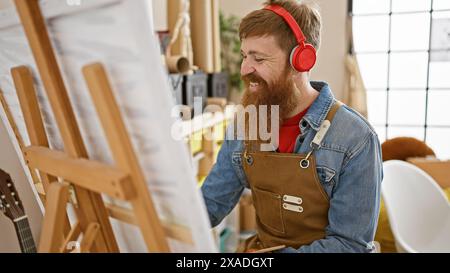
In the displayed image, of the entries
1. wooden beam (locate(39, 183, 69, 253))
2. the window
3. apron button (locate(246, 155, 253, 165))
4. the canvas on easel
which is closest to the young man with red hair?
apron button (locate(246, 155, 253, 165))

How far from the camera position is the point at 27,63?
88 cm

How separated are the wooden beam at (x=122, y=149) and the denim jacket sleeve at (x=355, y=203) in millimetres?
449

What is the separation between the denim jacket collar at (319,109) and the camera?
101cm

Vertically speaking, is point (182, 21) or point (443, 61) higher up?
point (182, 21)

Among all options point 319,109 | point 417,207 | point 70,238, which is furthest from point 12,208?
point 417,207

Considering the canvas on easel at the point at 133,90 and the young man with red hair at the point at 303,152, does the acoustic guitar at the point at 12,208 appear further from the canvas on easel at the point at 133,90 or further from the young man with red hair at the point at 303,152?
the young man with red hair at the point at 303,152

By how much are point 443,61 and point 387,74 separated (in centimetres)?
35

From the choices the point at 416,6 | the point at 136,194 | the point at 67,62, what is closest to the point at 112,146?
the point at 136,194

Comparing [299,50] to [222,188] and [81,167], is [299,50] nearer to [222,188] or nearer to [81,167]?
[222,188]

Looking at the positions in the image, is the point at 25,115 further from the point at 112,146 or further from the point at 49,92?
the point at 112,146

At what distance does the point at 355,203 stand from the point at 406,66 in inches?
84.1

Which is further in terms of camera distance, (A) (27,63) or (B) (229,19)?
(B) (229,19)

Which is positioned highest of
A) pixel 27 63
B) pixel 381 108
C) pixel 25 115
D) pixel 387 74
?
pixel 27 63

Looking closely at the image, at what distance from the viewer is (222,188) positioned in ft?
3.83
